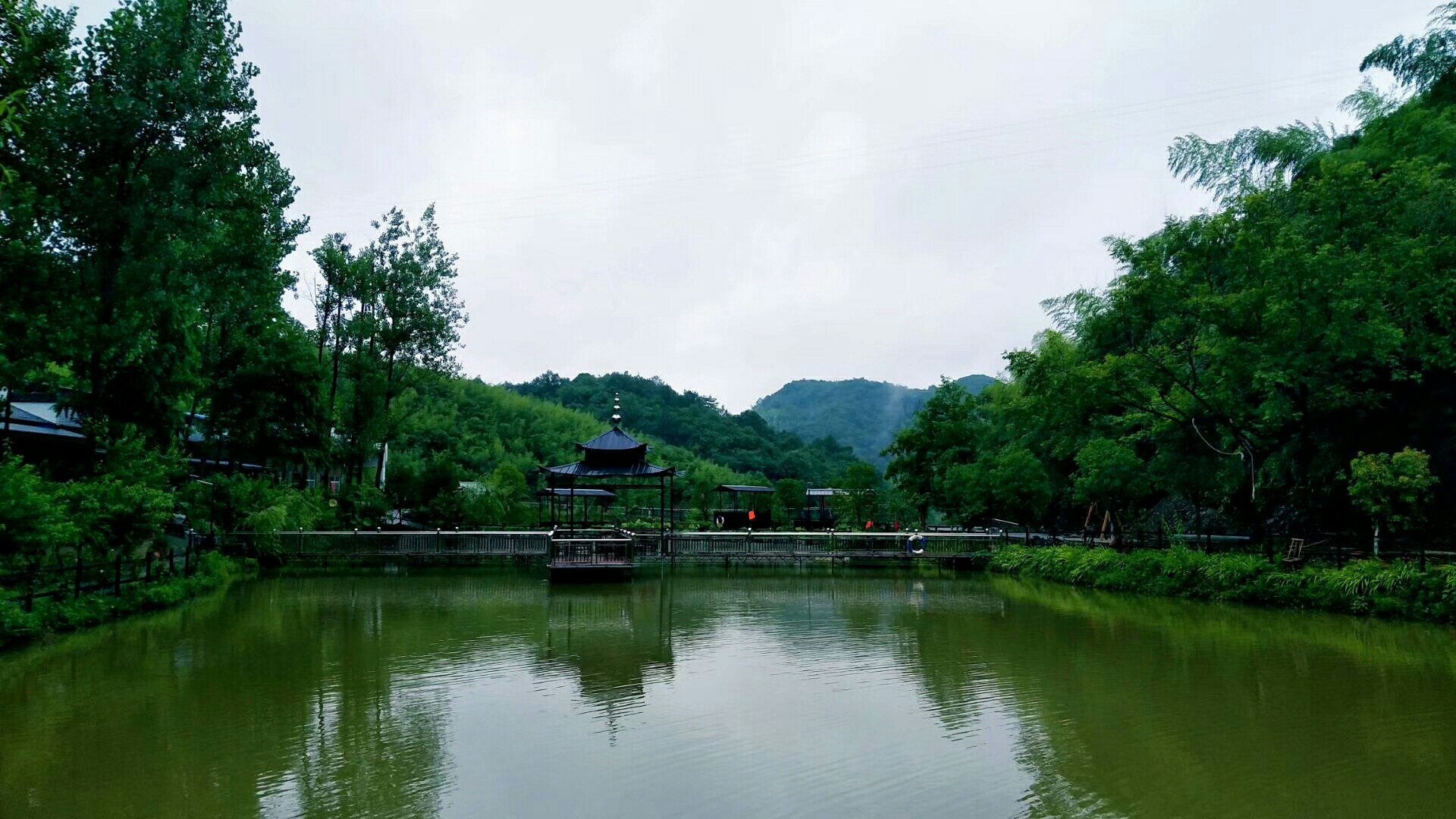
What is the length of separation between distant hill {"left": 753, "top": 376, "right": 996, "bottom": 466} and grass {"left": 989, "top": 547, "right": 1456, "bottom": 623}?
85.6 meters

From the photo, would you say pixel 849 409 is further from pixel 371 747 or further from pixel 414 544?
pixel 371 747

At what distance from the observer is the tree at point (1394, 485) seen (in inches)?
623

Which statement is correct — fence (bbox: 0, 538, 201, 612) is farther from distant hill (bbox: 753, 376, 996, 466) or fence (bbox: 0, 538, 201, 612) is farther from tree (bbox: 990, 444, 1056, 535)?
distant hill (bbox: 753, 376, 996, 466)

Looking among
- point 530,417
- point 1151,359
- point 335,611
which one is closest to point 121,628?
point 335,611

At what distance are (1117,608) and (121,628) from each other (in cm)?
1708

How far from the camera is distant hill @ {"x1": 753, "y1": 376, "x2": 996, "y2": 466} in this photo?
115 meters

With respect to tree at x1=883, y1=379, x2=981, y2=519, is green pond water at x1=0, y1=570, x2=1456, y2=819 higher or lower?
lower

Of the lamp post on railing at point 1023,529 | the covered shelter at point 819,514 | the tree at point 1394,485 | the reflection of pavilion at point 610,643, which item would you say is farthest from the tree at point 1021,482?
the reflection of pavilion at point 610,643

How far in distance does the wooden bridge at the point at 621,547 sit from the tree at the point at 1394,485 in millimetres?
12777

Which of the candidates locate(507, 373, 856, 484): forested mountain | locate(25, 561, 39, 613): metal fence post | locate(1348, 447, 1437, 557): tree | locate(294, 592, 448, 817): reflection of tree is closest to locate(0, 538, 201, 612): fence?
locate(25, 561, 39, 613): metal fence post

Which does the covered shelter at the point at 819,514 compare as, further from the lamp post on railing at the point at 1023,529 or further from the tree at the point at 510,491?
the tree at the point at 510,491

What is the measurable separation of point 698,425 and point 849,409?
175 feet

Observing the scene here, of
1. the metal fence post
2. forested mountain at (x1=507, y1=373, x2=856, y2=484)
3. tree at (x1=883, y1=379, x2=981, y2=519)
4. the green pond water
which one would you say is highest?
forested mountain at (x1=507, y1=373, x2=856, y2=484)

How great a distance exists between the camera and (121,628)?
13.6m
